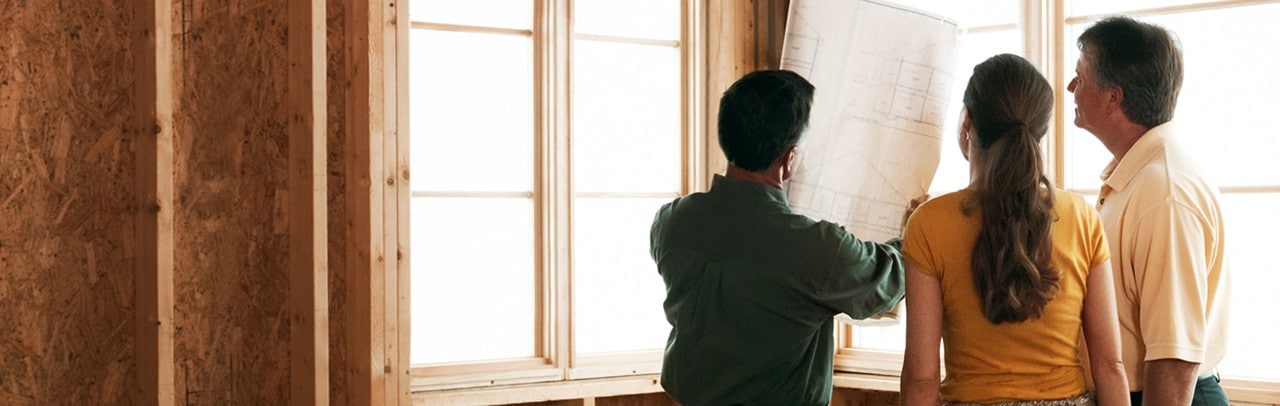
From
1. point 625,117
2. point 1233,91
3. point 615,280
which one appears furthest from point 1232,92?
point 615,280

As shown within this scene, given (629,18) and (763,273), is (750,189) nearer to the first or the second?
(763,273)

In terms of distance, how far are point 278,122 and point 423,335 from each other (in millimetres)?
765

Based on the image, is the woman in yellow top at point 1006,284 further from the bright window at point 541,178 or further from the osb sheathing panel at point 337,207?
the osb sheathing panel at point 337,207

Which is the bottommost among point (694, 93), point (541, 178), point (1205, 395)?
point (1205, 395)

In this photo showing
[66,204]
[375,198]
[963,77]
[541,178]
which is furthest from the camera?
[541,178]

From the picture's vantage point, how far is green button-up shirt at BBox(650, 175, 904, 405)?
2.11 meters

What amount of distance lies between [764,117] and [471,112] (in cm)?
161

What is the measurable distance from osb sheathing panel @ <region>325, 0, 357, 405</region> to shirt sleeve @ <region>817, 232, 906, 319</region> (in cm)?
179

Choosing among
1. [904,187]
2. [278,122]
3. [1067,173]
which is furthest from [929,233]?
[278,122]

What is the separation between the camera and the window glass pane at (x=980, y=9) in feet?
11.7

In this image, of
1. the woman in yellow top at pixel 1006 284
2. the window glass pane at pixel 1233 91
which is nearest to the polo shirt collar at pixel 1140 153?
the woman in yellow top at pixel 1006 284

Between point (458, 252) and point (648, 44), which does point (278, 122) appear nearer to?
point (458, 252)

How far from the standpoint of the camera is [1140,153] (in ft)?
6.96

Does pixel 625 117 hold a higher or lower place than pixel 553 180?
higher
